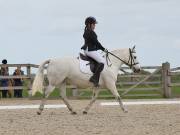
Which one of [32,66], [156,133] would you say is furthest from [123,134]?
[32,66]

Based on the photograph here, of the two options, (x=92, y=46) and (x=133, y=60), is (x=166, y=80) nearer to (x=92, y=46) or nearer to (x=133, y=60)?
(x=133, y=60)

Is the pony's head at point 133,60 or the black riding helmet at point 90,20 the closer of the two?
the black riding helmet at point 90,20

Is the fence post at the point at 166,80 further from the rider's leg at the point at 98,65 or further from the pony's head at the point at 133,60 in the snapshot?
the rider's leg at the point at 98,65

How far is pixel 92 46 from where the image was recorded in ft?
51.4

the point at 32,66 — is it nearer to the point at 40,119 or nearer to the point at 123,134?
the point at 40,119

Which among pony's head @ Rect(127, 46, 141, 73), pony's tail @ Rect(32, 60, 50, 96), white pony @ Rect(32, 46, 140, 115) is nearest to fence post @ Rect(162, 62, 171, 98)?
pony's head @ Rect(127, 46, 141, 73)

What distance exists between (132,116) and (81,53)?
2.37 m

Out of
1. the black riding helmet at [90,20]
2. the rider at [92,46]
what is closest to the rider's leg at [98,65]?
the rider at [92,46]

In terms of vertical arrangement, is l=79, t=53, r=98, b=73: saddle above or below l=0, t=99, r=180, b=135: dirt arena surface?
above

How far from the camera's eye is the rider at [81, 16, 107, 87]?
612 inches

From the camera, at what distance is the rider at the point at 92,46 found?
15.5 metres

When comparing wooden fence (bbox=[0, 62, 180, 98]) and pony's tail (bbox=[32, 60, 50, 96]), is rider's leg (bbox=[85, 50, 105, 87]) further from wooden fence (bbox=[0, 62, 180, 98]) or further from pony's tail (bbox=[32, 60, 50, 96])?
wooden fence (bbox=[0, 62, 180, 98])

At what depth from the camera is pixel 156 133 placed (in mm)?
10797

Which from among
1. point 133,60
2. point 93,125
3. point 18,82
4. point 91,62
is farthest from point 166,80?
point 93,125
